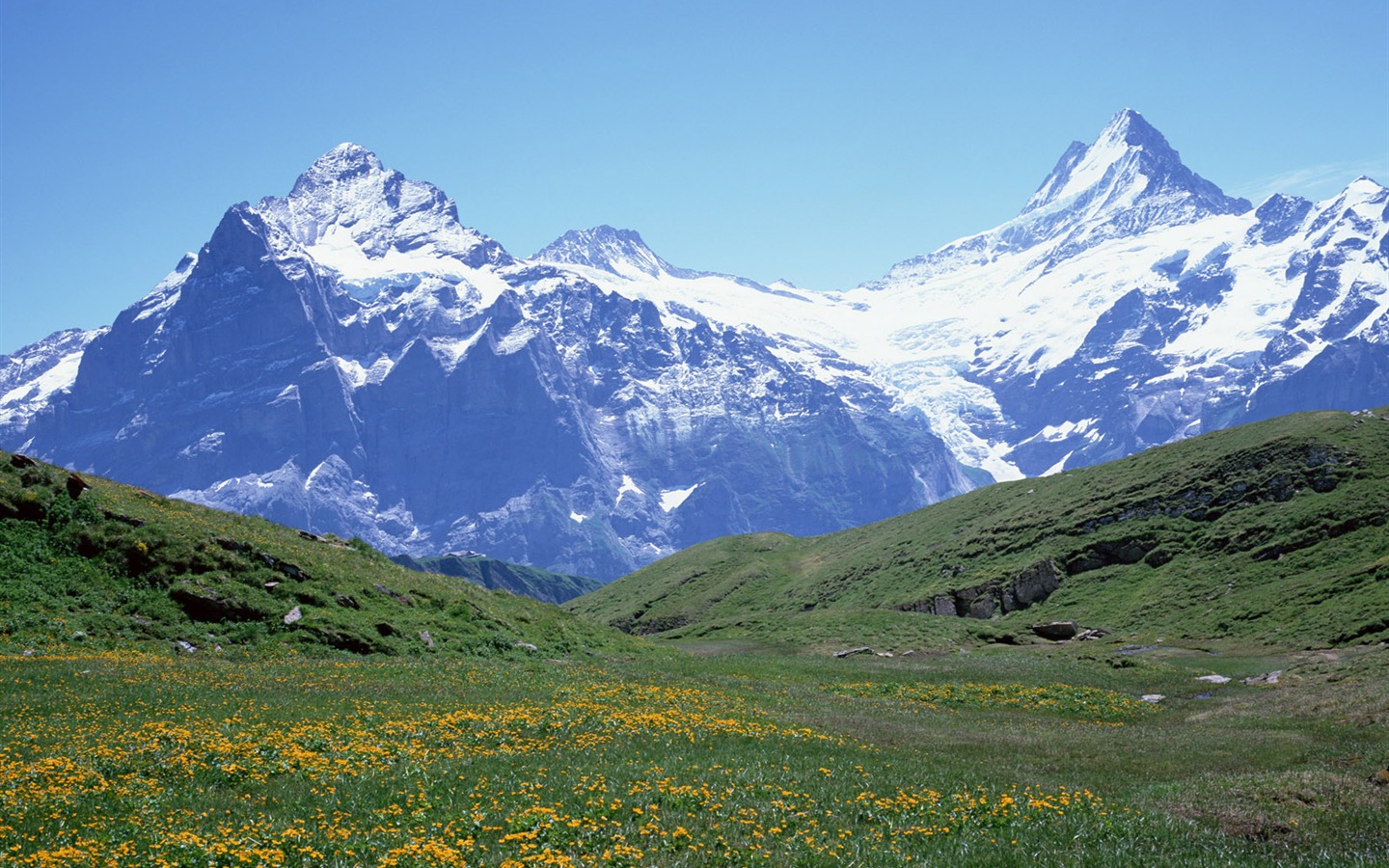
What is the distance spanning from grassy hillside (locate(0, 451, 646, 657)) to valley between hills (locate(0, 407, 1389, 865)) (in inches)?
5.7

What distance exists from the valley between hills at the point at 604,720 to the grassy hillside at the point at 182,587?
0.14 m

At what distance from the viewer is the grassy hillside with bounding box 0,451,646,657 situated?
40.3m

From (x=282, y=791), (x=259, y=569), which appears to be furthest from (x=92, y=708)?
(x=259, y=569)

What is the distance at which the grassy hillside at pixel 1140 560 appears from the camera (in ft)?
271

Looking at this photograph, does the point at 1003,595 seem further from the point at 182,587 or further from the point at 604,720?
the point at 604,720

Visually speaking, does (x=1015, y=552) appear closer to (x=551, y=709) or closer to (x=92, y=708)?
(x=551, y=709)

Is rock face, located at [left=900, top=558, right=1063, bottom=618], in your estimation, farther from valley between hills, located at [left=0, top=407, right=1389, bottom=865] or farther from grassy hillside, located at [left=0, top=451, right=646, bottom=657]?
grassy hillside, located at [left=0, top=451, right=646, bottom=657]

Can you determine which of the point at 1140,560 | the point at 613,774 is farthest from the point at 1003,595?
the point at 613,774

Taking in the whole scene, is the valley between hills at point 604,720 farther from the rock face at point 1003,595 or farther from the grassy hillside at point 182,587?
the rock face at point 1003,595

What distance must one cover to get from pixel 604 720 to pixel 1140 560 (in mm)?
97971

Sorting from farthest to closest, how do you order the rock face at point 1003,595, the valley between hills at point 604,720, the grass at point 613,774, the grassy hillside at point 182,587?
1. the rock face at point 1003,595
2. the grassy hillside at point 182,587
3. the valley between hills at point 604,720
4. the grass at point 613,774

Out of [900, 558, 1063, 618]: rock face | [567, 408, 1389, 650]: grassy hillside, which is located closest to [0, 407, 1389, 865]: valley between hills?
[567, 408, 1389, 650]: grassy hillside

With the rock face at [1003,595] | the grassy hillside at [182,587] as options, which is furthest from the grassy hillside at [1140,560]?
the grassy hillside at [182,587]

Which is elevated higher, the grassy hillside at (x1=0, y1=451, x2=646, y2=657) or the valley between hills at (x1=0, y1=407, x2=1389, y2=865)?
the grassy hillside at (x1=0, y1=451, x2=646, y2=657)
